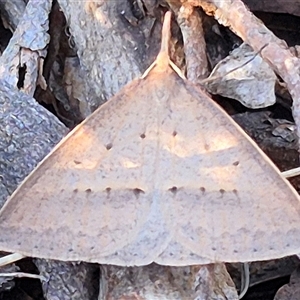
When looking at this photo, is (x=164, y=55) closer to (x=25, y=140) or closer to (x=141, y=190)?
(x=141, y=190)

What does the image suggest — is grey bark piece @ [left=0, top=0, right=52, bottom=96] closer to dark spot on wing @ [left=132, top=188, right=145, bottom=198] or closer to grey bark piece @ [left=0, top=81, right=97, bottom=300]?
grey bark piece @ [left=0, top=81, right=97, bottom=300]

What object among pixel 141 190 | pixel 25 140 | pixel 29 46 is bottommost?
pixel 141 190

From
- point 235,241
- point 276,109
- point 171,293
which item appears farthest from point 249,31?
point 171,293

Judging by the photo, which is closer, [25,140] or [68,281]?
[68,281]

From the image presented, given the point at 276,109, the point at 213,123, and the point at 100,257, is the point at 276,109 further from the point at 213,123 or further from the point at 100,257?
the point at 100,257

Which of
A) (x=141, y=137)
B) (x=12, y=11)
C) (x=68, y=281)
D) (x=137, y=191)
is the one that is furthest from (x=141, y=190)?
(x=12, y=11)

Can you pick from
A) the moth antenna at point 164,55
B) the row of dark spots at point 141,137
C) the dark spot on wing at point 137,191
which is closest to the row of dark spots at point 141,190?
the dark spot on wing at point 137,191

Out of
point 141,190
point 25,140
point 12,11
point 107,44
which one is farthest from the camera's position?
point 12,11
